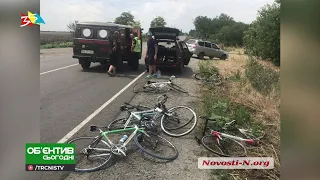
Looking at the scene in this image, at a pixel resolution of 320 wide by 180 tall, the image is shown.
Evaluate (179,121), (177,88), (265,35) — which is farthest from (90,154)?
(177,88)

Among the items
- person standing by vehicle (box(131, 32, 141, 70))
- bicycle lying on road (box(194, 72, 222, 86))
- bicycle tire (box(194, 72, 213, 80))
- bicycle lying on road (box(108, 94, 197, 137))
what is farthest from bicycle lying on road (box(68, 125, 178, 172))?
person standing by vehicle (box(131, 32, 141, 70))

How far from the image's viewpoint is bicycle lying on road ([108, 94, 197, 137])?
3.85 meters

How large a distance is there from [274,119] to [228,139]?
0.54 metres

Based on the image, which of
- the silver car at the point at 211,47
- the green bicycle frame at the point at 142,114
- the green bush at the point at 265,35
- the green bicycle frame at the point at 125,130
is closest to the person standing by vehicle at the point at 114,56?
the silver car at the point at 211,47

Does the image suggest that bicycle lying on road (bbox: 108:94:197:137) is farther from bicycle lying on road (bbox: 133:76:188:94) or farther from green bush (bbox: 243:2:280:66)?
green bush (bbox: 243:2:280:66)

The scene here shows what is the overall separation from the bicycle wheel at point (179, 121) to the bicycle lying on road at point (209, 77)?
Answer: 1.10 metres

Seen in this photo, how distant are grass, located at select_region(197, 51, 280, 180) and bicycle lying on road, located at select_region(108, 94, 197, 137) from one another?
192 mm

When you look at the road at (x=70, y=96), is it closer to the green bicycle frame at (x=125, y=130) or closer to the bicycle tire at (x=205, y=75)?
the green bicycle frame at (x=125, y=130)

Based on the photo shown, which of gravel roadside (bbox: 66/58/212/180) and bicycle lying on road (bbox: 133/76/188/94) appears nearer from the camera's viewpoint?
gravel roadside (bbox: 66/58/212/180)

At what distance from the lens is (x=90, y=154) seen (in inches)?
129

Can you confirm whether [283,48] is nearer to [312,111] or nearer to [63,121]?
[312,111]

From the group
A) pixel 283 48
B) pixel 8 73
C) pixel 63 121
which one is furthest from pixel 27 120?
pixel 283 48

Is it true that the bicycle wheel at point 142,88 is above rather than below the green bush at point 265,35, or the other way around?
below

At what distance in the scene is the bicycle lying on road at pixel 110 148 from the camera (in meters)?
3.17
